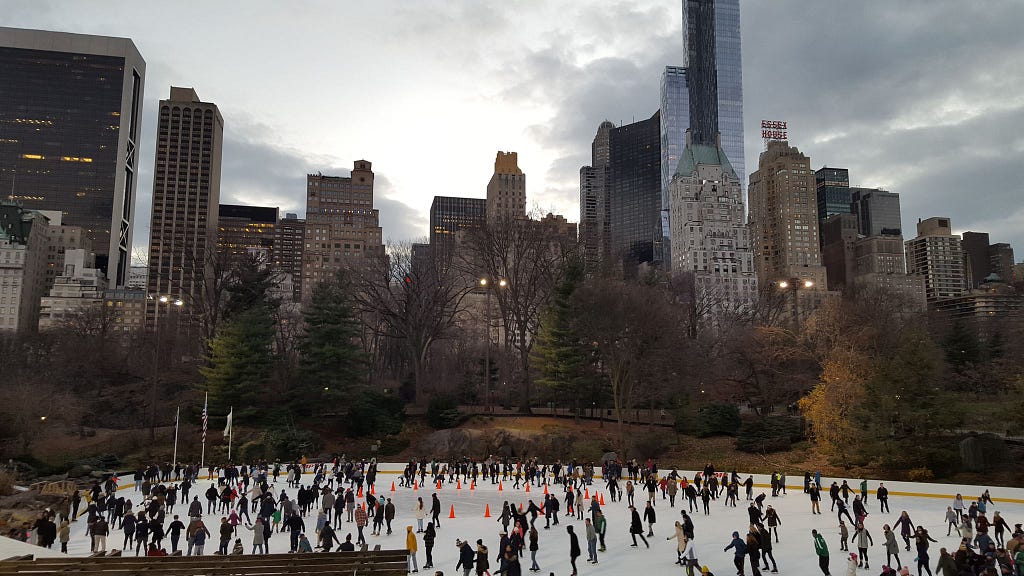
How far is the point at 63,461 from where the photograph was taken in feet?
115

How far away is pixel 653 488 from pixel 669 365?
61.7 ft

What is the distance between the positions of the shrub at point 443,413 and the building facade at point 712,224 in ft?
419

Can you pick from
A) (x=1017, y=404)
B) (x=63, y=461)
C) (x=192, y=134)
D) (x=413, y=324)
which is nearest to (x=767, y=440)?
(x=1017, y=404)

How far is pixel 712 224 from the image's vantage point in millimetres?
171125

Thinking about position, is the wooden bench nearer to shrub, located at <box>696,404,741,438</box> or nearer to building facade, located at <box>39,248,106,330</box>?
shrub, located at <box>696,404,741,438</box>

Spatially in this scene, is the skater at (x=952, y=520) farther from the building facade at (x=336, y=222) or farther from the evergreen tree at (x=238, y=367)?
the building facade at (x=336, y=222)

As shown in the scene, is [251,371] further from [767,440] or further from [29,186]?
[29,186]

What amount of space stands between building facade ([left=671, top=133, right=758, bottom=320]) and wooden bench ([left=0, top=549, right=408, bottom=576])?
514 ft

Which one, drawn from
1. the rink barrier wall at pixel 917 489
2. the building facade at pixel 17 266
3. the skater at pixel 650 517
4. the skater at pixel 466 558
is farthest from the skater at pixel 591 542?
the building facade at pixel 17 266

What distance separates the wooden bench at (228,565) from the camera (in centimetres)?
1438

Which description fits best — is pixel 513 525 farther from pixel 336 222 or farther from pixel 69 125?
pixel 69 125

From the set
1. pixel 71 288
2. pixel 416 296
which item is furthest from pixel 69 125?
pixel 416 296

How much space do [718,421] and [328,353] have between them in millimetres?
27979

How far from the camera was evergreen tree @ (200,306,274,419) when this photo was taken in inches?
1751
